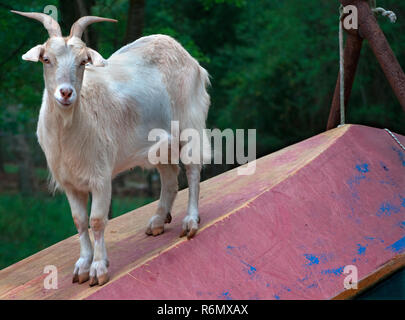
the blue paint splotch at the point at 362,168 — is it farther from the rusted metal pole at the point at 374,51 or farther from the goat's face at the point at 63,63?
the goat's face at the point at 63,63

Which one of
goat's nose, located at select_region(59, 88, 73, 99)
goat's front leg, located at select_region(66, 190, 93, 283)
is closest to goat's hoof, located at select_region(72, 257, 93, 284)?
goat's front leg, located at select_region(66, 190, 93, 283)

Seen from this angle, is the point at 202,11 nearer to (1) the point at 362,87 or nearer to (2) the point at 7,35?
(1) the point at 362,87

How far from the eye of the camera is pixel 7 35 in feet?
27.9

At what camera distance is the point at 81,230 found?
14.4ft

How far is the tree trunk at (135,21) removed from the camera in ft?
26.2

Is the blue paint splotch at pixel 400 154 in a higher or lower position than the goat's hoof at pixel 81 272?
higher

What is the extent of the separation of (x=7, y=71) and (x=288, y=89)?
24.2 feet

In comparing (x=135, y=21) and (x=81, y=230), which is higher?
(x=135, y=21)

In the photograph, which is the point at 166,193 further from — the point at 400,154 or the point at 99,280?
the point at 400,154

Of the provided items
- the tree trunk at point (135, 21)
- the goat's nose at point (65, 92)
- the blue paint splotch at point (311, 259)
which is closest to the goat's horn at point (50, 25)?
the goat's nose at point (65, 92)

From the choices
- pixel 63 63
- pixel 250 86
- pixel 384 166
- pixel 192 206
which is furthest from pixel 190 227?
pixel 250 86

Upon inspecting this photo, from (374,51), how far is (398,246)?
6.40 ft

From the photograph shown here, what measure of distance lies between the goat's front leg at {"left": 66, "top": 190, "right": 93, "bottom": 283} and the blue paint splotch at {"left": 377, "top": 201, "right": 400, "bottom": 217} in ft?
7.82
